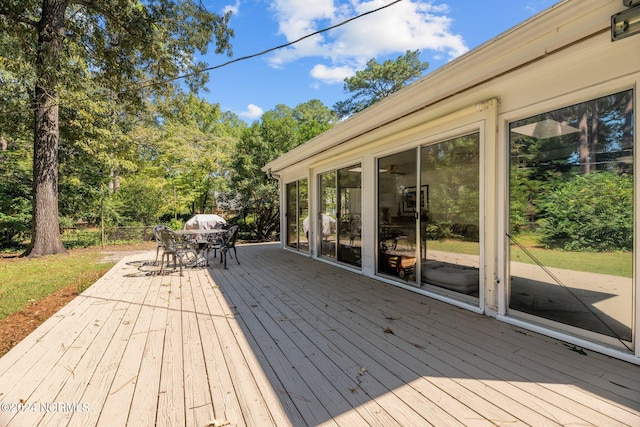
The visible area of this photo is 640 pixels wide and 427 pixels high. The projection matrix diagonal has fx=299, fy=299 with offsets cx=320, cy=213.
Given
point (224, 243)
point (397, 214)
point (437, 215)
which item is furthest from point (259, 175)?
point (437, 215)

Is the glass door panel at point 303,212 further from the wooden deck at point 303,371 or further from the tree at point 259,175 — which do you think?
the wooden deck at point 303,371

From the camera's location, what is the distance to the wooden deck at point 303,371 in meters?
1.56

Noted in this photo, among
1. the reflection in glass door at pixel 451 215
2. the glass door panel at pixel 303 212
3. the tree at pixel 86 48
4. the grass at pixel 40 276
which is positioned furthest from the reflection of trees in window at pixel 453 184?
the tree at pixel 86 48

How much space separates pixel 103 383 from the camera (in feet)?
6.15

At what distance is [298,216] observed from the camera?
7.71 m

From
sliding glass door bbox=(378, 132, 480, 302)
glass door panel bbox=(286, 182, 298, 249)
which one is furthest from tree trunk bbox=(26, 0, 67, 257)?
sliding glass door bbox=(378, 132, 480, 302)

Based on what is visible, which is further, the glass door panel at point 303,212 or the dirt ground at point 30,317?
the glass door panel at point 303,212

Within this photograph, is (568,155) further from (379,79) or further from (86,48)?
(379,79)

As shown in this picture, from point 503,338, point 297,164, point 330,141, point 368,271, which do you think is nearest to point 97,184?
point 297,164

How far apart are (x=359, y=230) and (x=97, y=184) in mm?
9901

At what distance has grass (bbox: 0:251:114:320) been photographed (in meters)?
4.01

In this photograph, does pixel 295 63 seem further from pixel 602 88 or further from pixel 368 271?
pixel 602 88

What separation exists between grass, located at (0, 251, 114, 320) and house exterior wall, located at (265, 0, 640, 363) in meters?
4.80

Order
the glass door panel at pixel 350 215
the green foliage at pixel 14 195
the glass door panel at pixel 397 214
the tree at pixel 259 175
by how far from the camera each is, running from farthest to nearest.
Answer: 1. the tree at pixel 259 175
2. the green foliage at pixel 14 195
3. the glass door panel at pixel 350 215
4. the glass door panel at pixel 397 214
